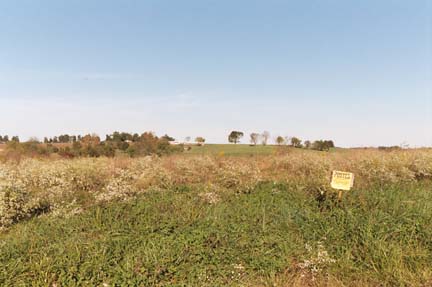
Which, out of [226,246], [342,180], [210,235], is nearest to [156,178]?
[210,235]

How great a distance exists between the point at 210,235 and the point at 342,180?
9.17ft

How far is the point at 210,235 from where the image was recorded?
10.8ft

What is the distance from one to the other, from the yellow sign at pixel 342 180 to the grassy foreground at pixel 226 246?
40cm

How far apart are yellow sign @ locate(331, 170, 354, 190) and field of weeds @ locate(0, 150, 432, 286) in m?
0.39

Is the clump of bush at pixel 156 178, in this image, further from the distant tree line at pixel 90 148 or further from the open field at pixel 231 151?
the distant tree line at pixel 90 148

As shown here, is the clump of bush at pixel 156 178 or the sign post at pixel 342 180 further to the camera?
the clump of bush at pixel 156 178

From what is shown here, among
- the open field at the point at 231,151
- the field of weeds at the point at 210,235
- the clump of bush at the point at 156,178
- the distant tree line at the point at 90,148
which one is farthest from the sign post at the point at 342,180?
the distant tree line at the point at 90,148

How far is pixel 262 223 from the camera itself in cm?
385

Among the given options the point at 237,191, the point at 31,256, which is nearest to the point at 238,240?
the point at 31,256

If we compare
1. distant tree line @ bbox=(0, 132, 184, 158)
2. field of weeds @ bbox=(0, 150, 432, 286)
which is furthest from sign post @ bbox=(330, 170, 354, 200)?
distant tree line @ bbox=(0, 132, 184, 158)

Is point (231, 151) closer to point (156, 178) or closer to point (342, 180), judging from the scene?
point (156, 178)

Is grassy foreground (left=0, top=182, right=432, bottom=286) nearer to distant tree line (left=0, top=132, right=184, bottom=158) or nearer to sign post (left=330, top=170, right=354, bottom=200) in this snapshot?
sign post (left=330, top=170, right=354, bottom=200)

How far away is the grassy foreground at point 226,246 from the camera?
2502mm

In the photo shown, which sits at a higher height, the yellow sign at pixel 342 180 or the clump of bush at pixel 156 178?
the yellow sign at pixel 342 180
